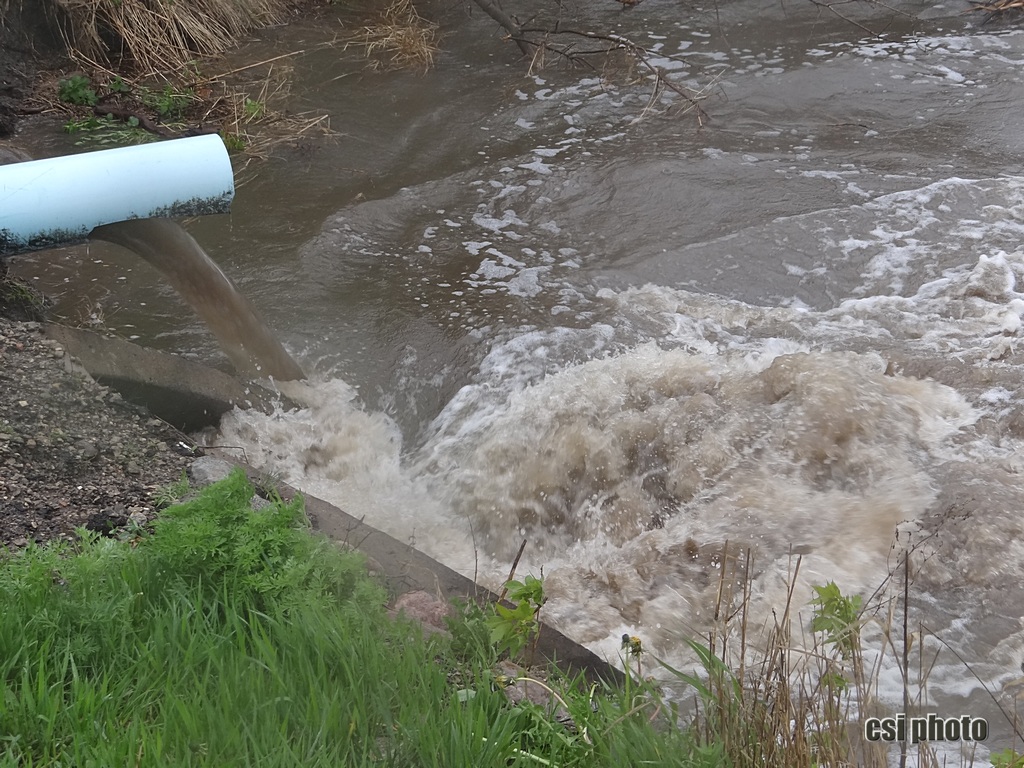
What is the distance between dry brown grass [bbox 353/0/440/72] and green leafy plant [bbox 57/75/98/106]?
2457mm

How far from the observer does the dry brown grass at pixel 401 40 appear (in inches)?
341

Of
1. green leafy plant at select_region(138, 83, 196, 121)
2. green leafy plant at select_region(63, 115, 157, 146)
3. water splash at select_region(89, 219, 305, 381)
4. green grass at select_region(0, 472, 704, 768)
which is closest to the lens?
green grass at select_region(0, 472, 704, 768)

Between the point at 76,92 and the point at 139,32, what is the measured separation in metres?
0.94

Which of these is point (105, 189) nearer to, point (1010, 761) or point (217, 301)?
point (217, 301)

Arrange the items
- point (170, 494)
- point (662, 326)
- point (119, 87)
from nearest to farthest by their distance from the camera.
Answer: point (170, 494)
point (662, 326)
point (119, 87)

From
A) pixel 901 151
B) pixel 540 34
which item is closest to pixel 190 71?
pixel 540 34

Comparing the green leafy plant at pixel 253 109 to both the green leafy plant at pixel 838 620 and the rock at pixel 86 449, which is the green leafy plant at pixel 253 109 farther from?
the green leafy plant at pixel 838 620

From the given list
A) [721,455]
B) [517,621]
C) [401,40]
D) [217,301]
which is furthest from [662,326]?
[401,40]

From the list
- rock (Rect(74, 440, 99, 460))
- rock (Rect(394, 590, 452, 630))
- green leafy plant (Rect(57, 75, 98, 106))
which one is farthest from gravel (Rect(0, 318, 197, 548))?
green leafy plant (Rect(57, 75, 98, 106))

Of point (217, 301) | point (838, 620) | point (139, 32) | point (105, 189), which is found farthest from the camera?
point (139, 32)

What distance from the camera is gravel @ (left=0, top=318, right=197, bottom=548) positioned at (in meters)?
3.12

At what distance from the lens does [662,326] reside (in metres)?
5.29

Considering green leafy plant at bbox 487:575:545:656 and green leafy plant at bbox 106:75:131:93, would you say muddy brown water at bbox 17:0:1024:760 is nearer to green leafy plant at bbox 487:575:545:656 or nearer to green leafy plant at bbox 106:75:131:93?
green leafy plant at bbox 487:575:545:656

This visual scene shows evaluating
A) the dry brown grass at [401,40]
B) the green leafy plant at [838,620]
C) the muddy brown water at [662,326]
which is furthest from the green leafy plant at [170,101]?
the green leafy plant at [838,620]
